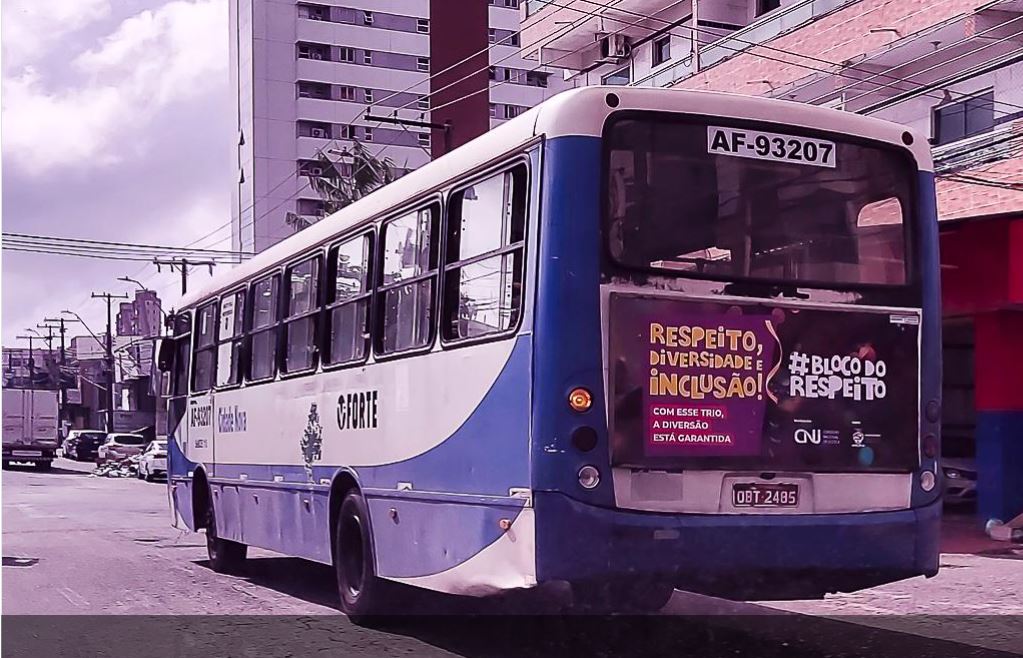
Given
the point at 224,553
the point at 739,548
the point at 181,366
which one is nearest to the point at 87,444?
the point at 181,366

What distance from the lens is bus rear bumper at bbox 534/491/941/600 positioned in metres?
7.03

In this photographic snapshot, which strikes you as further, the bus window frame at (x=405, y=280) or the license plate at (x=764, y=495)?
the bus window frame at (x=405, y=280)

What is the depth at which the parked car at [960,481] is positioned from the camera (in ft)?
71.4

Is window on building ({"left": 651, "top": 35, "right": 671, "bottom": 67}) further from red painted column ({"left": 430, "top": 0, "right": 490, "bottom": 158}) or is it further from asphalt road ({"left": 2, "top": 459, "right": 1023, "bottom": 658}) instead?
asphalt road ({"left": 2, "top": 459, "right": 1023, "bottom": 658})

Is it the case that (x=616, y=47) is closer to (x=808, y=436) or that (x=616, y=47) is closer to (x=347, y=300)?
(x=347, y=300)

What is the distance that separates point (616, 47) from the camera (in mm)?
33750

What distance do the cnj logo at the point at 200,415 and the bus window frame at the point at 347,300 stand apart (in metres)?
4.25

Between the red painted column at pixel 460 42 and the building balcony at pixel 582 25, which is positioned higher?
the red painted column at pixel 460 42

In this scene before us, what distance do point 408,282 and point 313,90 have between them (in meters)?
71.9

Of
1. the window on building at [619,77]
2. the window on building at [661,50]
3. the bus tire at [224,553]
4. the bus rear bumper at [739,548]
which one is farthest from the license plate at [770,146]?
the window on building at [619,77]

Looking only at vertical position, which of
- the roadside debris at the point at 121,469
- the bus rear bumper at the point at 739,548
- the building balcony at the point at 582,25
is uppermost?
the building balcony at the point at 582,25

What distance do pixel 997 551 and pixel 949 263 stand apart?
4299mm

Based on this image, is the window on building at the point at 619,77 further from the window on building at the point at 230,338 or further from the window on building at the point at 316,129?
the window on building at the point at 316,129

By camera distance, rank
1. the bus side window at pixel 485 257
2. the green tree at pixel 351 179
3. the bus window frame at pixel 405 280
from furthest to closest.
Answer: the green tree at pixel 351 179
the bus window frame at pixel 405 280
the bus side window at pixel 485 257
